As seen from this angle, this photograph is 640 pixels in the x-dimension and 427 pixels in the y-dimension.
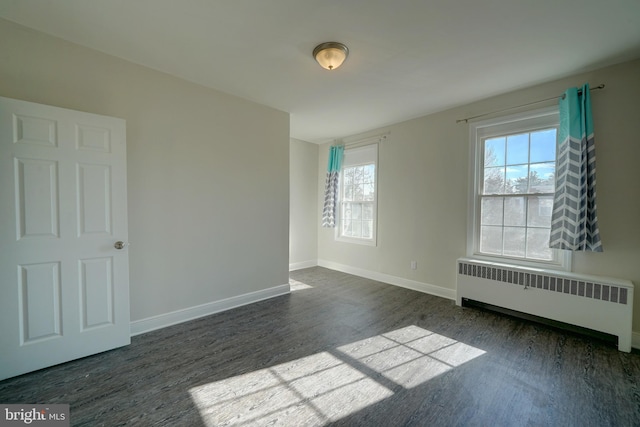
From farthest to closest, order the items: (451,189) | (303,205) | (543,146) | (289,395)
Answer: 1. (303,205)
2. (451,189)
3. (543,146)
4. (289,395)

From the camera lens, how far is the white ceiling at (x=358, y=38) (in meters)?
1.79

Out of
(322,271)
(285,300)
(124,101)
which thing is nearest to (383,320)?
(285,300)

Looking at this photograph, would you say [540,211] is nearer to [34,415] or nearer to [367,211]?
[367,211]

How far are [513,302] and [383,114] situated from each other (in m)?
2.93

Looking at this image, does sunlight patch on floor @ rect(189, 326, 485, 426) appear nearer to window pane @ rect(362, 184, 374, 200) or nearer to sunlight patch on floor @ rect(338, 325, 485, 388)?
sunlight patch on floor @ rect(338, 325, 485, 388)

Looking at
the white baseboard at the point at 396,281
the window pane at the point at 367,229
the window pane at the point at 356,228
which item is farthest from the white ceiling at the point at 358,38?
the white baseboard at the point at 396,281

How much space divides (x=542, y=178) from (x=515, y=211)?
1.48ft

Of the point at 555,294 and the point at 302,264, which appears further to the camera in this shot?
the point at 302,264

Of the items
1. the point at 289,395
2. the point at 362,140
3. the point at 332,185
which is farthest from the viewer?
the point at 332,185

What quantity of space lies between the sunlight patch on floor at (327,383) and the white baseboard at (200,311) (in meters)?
1.18

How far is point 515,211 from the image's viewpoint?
3.12 metres

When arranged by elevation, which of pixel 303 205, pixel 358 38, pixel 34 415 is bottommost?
pixel 34 415

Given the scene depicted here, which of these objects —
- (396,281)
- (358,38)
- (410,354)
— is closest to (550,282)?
(410,354)

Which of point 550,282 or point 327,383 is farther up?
point 550,282
